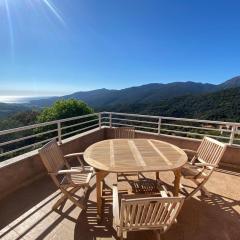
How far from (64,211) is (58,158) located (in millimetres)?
765

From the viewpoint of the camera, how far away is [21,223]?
7.70ft

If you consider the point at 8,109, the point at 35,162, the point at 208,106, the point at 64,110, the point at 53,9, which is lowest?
the point at 8,109

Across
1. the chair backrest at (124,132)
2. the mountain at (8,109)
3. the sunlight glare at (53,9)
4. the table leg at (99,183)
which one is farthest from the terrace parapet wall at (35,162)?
the mountain at (8,109)

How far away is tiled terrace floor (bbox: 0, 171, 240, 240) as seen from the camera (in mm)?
2199

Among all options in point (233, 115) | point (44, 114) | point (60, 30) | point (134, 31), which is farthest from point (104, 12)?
point (233, 115)

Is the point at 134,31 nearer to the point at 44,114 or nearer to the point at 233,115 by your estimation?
the point at 44,114

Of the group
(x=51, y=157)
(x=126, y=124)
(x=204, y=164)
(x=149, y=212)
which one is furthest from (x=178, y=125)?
(x=149, y=212)

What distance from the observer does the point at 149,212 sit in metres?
1.67

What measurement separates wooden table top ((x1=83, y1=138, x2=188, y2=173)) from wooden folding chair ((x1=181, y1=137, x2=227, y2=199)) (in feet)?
1.16

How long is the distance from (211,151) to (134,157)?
1384 millimetres

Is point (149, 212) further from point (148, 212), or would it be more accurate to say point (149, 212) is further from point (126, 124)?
point (126, 124)

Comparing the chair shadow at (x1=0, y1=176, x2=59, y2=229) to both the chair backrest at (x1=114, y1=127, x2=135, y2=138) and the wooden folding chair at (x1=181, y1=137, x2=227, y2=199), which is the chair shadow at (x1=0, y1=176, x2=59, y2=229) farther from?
the wooden folding chair at (x1=181, y1=137, x2=227, y2=199)

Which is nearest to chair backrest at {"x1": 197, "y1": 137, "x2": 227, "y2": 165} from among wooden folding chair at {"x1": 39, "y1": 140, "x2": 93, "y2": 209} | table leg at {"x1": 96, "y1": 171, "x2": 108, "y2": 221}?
table leg at {"x1": 96, "y1": 171, "x2": 108, "y2": 221}

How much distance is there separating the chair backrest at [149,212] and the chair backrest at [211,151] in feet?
4.85
